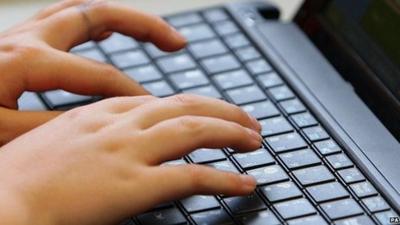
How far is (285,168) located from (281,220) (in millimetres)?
60

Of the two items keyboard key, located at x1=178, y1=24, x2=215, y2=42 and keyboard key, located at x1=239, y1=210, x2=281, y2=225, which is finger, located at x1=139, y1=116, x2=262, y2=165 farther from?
keyboard key, located at x1=178, y1=24, x2=215, y2=42

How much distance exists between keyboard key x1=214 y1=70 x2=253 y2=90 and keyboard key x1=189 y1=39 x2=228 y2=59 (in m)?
0.04

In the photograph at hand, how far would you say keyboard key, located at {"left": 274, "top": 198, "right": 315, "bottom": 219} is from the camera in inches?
25.7

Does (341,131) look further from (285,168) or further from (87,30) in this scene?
(87,30)

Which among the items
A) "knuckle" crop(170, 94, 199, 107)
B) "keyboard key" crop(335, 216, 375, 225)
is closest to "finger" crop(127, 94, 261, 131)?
"knuckle" crop(170, 94, 199, 107)

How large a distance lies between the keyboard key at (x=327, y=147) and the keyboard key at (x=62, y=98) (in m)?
0.20

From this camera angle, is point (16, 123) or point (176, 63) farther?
point (176, 63)

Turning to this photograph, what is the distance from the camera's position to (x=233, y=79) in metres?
0.80

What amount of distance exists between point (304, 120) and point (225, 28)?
16 centimetres

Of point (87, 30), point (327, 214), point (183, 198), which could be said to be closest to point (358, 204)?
point (327, 214)

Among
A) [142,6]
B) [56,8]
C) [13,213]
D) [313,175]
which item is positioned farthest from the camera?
[142,6]

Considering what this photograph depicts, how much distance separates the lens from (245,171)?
693 millimetres

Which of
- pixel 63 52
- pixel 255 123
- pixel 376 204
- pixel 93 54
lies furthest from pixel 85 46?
pixel 376 204

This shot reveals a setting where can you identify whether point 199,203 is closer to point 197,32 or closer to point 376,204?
point 376,204
